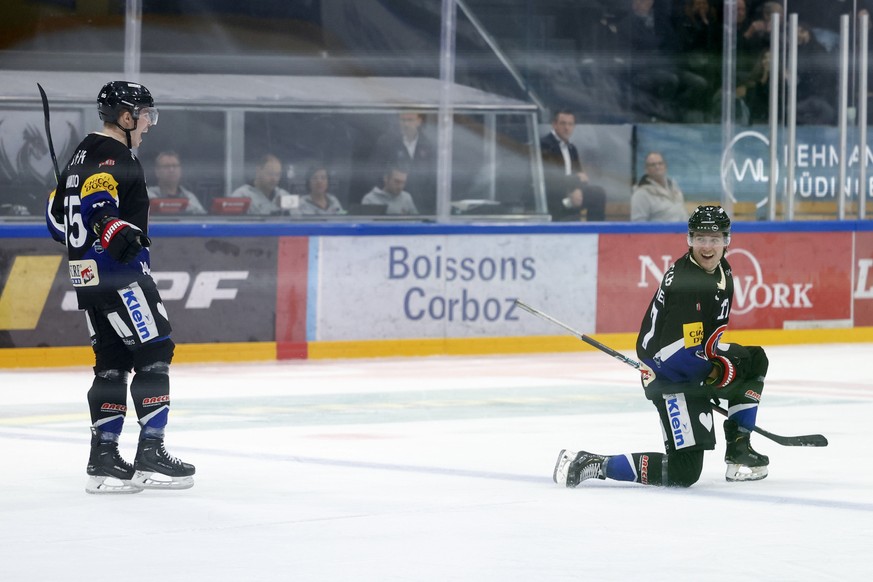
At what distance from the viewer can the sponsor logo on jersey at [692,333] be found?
6.39m

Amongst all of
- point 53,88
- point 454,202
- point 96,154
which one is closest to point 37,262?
point 53,88

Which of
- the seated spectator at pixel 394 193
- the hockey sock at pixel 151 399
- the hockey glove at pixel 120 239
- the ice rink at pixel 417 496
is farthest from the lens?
the seated spectator at pixel 394 193

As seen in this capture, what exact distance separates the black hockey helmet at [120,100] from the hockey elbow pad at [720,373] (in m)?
2.41

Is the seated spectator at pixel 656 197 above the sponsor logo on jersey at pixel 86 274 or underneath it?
above

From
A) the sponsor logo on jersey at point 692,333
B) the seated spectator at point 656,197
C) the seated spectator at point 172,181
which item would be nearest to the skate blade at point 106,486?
the sponsor logo on jersey at point 692,333

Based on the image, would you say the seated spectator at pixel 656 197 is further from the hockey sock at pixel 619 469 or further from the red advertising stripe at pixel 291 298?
the hockey sock at pixel 619 469

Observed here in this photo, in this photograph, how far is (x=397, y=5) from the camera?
1284 centimetres

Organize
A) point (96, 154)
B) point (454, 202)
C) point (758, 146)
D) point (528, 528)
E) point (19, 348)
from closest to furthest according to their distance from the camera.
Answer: point (528, 528) → point (96, 154) → point (19, 348) → point (454, 202) → point (758, 146)

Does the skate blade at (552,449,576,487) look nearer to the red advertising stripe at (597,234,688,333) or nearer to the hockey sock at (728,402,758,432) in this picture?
the hockey sock at (728,402,758,432)

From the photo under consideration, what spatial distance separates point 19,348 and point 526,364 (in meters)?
3.55

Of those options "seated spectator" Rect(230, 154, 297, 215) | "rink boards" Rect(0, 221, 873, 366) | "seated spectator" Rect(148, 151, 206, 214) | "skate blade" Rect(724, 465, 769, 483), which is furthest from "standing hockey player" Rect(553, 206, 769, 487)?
"seated spectator" Rect(230, 154, 297, 215)

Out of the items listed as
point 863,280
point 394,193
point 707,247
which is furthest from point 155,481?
point 863,280

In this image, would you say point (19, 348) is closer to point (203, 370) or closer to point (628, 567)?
point (203, 370)

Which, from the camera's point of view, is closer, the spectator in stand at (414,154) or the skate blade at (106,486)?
the skate blade at (106,486)
